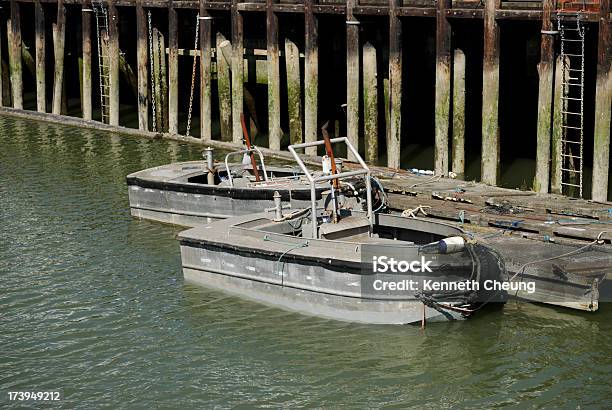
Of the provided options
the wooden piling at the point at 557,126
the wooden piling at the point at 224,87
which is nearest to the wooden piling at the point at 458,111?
the wooden piling at the point at 557,126

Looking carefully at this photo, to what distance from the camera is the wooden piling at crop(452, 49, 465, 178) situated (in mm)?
27000

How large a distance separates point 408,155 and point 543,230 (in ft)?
34.1

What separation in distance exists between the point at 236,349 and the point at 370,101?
11.9m

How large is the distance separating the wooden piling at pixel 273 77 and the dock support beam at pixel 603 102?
10081mm

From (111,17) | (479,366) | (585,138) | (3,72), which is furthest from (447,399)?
(3,72)

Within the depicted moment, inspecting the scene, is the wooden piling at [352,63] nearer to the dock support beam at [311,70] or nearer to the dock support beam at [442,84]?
the dock support beam at [311,70]

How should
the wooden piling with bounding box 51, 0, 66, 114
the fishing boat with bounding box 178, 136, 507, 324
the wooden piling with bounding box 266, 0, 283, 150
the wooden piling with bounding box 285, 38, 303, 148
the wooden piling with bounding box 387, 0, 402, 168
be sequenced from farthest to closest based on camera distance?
the wooden piling with bounding box 51, 0, 66, 114 → the wooden piling with bounding box 285, 38, 303, 148 → the wooden piling with bounding box 266, 0, 283, 150 → the wooden piling with bounding box 387, 0, 402, 168 → the fishing boat with bounding box 178, 136, 507, 324

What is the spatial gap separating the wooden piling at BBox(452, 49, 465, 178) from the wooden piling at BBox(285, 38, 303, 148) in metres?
5.67

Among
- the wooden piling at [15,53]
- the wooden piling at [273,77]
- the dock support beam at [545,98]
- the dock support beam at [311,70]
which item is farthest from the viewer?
the wooden piling at [15,53]

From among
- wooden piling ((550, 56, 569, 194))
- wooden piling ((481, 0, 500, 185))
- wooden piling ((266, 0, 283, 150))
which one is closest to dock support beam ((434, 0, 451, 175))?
wooden piling ((481, 0, 500, 185))

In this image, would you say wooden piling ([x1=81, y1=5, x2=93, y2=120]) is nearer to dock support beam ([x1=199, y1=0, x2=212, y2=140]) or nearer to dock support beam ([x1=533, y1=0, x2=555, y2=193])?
dock support beam ([x1=199, y1=0, x2=212, y2=140])

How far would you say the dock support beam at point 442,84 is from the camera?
2691cm

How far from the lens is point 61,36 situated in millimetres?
38000

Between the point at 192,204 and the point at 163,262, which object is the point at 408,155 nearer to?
the point at 192,204
